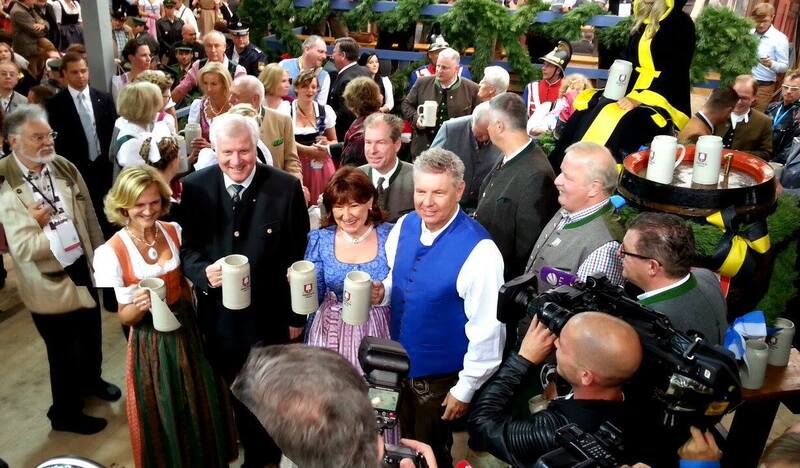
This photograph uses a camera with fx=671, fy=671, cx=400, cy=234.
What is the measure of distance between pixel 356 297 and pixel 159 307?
0.76 m

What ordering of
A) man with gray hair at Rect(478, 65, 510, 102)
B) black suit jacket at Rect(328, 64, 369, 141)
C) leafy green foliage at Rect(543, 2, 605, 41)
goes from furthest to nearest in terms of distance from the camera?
leafy green foliage at Rect(543, 2, 605, 41)
black suit jacket at Rect(328, 64, 369, 141)
man with gray hair at Rect(478, 65, 510, 102)

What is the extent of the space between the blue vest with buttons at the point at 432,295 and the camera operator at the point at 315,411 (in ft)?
3.59

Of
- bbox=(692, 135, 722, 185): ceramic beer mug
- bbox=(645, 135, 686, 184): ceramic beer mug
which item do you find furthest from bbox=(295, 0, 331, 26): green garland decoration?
bbox=(692, 135, 722, 185): ceramic beer mug

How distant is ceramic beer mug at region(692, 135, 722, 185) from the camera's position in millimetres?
2533

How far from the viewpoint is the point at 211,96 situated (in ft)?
14.3

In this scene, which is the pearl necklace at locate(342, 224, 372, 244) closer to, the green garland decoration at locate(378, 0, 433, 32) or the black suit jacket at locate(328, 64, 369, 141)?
the black suit jacket at locate(328, 64, 369, 141)

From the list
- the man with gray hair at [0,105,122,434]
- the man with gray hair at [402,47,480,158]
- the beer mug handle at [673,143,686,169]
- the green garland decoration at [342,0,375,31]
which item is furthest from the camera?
the green garland decoration at [342,0,375,31]

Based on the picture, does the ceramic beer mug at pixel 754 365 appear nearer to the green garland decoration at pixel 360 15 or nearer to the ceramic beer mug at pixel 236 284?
the ceramic beer mug at pixel 236 284

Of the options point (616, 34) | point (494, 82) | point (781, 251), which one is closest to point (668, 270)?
point (781, 251)

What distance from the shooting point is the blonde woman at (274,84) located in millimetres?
4695

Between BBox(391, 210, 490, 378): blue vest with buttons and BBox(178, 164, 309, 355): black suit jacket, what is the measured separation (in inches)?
19.5

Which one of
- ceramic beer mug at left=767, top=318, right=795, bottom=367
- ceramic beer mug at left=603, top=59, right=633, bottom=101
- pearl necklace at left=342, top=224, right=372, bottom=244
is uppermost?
ceramic beer mug at left=603, top=59, right=633, bottom=101

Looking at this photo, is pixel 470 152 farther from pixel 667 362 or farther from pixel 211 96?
pixel 667 362

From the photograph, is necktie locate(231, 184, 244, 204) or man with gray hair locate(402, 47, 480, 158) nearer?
necktie locate(231, 184, 244, 204)
